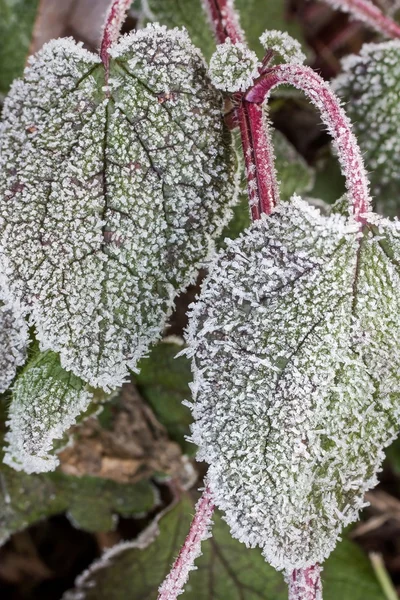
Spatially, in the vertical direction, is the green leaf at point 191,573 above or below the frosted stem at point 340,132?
below

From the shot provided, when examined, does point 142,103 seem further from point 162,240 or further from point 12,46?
point 12,46

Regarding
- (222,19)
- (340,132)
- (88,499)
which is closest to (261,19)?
(222,19)

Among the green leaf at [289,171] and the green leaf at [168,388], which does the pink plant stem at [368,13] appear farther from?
the green leaf at [168,388]

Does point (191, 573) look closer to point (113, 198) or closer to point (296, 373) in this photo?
point (296, 373)

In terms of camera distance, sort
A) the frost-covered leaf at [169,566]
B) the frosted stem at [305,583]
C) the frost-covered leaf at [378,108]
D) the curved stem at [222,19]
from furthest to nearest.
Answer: the frost-covered leaf at [169,566]
the frost-covered leaf at [378,108]
the curved stem at [222,19]
the frosted stem at [305,583]

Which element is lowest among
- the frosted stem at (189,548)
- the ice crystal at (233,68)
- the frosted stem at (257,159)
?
the frosted stem at (189,548)

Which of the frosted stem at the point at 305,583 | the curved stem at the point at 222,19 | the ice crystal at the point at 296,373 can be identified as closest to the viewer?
the ice crystal at the point at 296,373

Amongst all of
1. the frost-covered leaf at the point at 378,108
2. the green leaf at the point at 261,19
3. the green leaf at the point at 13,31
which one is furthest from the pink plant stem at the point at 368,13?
the green leaf at the point at 13,31
